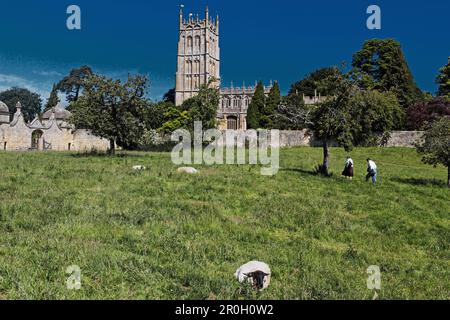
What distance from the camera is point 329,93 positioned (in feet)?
70.9

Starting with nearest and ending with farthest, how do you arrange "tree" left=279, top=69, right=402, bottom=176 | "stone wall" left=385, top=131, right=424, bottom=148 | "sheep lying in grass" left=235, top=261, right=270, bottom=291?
"sheep lying in grass" left=235, top=261, right=270, bottom=291 → "tree" left=279, top=69, right=402, bottom=176 → "stone wall" left=385, top=131, right=424, bottom=148

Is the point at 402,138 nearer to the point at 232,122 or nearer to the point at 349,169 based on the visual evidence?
the point at 349,169

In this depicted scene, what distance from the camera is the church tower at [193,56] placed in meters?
123

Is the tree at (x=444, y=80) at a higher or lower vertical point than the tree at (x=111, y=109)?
higher

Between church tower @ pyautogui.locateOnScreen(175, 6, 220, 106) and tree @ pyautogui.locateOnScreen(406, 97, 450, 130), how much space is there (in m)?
76.0

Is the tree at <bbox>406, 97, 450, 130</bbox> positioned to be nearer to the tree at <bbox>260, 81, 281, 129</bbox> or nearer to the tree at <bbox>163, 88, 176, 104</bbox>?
the tree at <bbox>260, 81, 281, 129</bbox>

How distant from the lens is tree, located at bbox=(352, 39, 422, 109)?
61.9m

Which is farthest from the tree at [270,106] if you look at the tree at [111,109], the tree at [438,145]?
the tree at [438,145]

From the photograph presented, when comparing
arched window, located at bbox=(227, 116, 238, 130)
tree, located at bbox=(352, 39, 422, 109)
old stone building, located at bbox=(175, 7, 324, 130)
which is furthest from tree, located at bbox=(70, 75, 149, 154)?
old stone building, located at bbox=(175, 7, 324, 130)

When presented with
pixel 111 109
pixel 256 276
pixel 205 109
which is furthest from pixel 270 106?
pixel 256 276

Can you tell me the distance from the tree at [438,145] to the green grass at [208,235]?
269 centimetres

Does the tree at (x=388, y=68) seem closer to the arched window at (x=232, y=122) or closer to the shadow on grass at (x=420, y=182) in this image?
the shadow on grass at (x=420, y=182)
